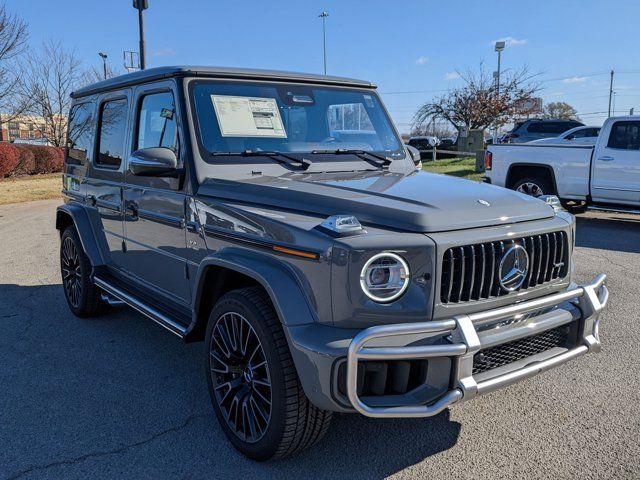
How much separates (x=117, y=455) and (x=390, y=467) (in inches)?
57.0

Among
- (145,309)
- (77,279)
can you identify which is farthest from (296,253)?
(77,279)

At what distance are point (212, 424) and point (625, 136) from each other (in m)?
9.38

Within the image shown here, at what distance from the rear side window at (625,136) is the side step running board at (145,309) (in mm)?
8979

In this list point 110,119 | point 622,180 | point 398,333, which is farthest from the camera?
point 622,180

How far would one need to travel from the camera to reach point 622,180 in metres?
10.0

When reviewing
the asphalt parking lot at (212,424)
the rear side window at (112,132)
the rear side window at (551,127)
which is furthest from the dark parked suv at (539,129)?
the rear side window at (112,132)

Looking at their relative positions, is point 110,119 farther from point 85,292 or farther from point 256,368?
point 256,368

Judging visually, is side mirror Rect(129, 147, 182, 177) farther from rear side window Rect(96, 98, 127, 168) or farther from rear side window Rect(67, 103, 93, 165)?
rear side window Rect(67, 103, 93, 165)

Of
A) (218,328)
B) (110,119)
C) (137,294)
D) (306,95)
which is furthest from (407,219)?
(110,119)

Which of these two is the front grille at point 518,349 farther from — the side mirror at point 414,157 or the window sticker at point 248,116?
the window sticker at point 248,116

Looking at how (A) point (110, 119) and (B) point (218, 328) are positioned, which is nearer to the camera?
(B) point (218, 328)

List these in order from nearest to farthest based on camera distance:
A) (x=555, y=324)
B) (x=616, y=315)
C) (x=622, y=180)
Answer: (x=555, y=324)
(x=616, y=315)
(x=622, y=180)

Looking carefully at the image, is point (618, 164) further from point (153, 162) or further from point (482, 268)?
point (153, 162)

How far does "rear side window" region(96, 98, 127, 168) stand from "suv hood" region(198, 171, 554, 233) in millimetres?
1488
